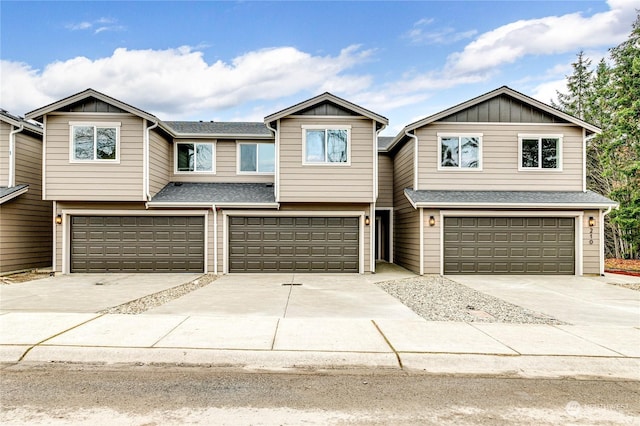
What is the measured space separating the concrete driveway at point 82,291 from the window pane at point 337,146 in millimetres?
6062

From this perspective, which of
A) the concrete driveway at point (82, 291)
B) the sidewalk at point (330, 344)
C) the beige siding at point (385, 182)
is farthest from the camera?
the beige siding at point (385, 182)

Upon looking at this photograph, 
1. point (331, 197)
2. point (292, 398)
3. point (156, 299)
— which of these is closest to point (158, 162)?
point (331, 197)

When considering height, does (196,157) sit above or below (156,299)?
above

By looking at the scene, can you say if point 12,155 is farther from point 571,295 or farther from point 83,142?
point 571,295

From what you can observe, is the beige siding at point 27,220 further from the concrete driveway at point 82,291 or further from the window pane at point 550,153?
the window pane at point 550,153

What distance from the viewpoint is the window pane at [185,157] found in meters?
14.8

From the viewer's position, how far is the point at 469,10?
15.0 m

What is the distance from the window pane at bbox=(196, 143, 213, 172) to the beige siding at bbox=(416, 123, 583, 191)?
8073 mm

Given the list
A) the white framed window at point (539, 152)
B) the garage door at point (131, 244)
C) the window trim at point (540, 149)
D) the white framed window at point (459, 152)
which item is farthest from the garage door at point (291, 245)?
the white framed window at point (539, 152)

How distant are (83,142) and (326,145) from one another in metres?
8.05

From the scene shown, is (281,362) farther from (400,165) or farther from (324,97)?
(400,165)

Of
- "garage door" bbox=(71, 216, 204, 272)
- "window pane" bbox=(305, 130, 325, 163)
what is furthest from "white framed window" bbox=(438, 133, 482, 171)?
"garage door" bbox=(71, 216, 204, 272)

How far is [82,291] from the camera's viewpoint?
930 centimetres

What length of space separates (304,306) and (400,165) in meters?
9.32
